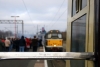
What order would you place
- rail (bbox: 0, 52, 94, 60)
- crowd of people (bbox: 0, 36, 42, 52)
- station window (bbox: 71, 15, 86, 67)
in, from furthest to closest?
crowd of people (bbox: 0, 36, 42, 52) < station window (bbox: 71, 15, 86, 67) < rail (bbox: 0, 52, 94, 60)

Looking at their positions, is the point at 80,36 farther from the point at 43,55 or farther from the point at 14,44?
the point at 14,44

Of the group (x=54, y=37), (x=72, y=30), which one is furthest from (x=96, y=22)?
(x=54, y=37)

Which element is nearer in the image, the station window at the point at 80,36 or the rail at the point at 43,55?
the rail at the point at 43,55

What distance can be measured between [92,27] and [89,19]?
0.08 m

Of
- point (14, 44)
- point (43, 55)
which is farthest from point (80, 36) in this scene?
point (14, 44)

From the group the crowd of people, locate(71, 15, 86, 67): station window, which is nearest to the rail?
locate(71, 15, 86, 67): station window

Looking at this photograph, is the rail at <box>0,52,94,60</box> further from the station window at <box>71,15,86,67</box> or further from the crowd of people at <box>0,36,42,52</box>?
the crowd of people at <box>0,36,42,52</box>

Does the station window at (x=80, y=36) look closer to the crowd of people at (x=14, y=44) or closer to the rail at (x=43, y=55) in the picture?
the rail at (x=43, y=55)

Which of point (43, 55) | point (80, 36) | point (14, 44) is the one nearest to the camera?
point (43, 55)

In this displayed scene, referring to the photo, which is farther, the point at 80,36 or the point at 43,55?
the point at 80,36

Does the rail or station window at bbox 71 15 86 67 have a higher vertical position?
station window at bbox 71 15 86 67

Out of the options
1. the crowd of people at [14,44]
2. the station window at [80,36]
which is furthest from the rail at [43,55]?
the crowd of people at [14,44]

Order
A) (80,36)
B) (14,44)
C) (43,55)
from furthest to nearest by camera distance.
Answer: (14,44)
(80,36)
(43,55)

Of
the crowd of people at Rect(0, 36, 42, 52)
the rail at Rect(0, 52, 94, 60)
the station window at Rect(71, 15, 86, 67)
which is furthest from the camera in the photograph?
the crowd of people at Rect(0, 36, 42, 52)
